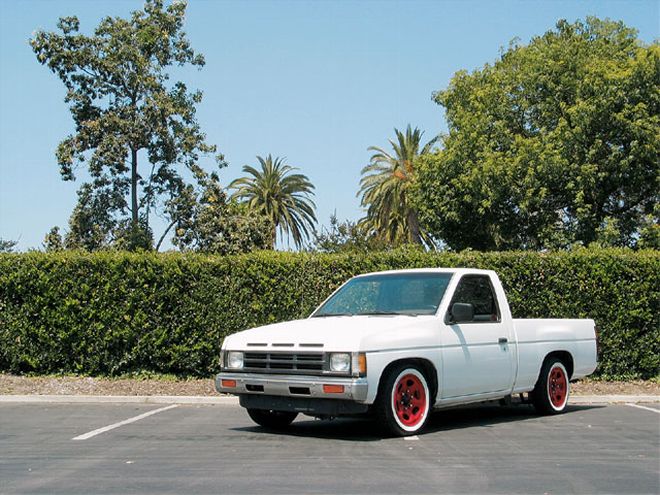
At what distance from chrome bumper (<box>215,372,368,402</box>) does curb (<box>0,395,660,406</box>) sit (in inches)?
174

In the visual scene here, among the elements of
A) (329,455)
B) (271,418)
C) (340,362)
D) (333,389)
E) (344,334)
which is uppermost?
(344,334)

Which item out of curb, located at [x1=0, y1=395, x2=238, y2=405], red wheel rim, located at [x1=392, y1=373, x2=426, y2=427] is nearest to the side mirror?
red wheel rim, located at [x1=392, y1=373, x2=426, y2=427]

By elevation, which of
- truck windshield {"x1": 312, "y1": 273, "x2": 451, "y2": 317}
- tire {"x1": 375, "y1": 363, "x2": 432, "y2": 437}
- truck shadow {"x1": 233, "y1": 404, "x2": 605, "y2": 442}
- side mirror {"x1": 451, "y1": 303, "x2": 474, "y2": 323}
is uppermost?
truck windshield {"x1": 312, "y1": 273, "x2": 451, "y2": 317}

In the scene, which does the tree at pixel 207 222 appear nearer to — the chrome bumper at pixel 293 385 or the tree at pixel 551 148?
the tree at pixel 551 148

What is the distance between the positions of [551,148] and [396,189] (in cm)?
1940

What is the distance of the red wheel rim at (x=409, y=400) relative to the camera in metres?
9.33

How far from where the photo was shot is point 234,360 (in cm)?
988

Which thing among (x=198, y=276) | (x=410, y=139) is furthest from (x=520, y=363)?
(x=410, y=139)

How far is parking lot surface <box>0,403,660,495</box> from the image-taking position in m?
6.84

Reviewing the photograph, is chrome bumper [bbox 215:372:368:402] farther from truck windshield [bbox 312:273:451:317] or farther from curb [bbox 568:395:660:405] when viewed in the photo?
curb [bbox 568:395:660:405]

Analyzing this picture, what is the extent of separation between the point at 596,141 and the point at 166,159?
2023 centimetres

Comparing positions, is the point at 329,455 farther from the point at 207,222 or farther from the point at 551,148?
the point at 207,222

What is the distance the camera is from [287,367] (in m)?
9.34

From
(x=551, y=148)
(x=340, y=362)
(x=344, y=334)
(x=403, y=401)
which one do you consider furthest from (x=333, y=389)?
(x=551, y=148)
